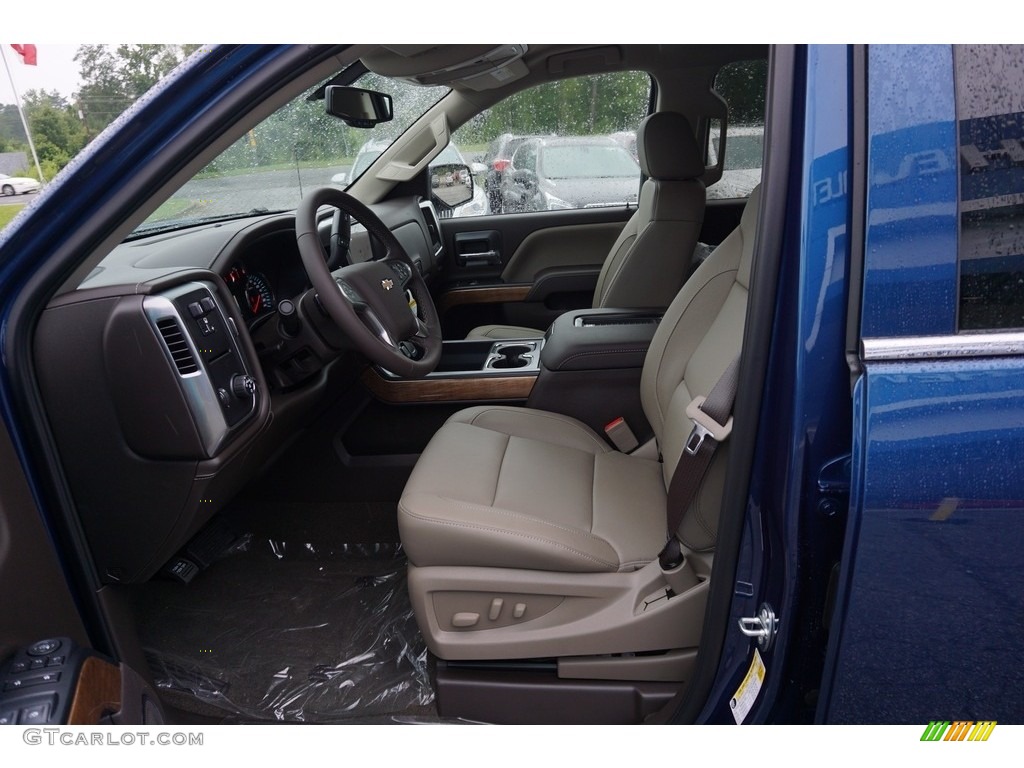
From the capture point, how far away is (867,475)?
83 centimetres

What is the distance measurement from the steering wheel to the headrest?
104 cm

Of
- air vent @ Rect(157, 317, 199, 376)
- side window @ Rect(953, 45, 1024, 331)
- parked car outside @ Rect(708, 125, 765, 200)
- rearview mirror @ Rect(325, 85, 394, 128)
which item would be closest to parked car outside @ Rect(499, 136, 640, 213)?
parked car outside @ Rect(708, 125, 765, 200)

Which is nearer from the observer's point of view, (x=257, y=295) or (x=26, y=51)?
(x=26, y=51)

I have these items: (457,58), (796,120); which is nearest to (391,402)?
(457,58)

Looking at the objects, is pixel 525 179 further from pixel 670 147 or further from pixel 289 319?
pixel 289 319

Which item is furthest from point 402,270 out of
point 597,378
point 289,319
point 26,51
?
point 26,51

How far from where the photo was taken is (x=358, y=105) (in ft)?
7.27

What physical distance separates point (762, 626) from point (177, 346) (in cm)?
108

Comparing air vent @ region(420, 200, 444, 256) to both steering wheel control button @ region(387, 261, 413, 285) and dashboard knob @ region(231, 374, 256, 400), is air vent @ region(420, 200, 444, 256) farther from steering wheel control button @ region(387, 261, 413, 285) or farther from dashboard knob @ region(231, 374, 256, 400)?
dashboard knob @ region(231, 374, 256, 400)

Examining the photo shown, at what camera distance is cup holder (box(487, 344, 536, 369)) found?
2.29 metres

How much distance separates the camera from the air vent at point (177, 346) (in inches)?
51.0

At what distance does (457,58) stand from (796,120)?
1257mm

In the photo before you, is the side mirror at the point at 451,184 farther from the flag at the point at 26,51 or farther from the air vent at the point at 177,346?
the flag at the point at 26,51

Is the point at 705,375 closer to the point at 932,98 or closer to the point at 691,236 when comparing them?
the point at 932,98
